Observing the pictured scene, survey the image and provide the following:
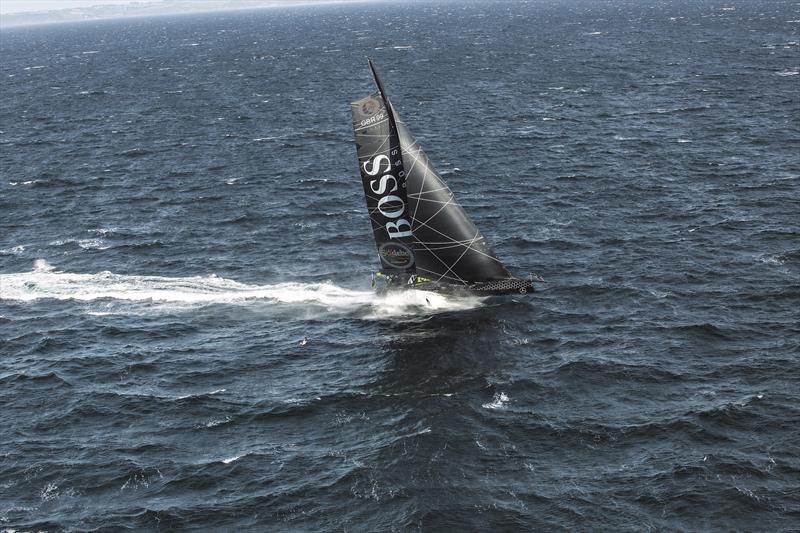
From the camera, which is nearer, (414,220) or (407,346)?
(407,346)

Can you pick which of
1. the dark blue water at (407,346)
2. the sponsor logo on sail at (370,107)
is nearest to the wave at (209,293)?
the dark blue water at (407,346)

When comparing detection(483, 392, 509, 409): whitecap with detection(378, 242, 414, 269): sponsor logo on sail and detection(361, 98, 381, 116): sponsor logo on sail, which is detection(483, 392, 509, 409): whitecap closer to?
detection(378, 242, 414, 269): sponsor logo on sail

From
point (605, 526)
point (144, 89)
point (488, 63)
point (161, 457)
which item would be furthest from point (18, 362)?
point (488, 63)

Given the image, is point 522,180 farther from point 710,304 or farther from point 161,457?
point 161,457

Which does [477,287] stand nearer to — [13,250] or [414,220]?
[414,220]

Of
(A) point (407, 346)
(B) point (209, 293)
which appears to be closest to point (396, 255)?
(A) point (407, 346)

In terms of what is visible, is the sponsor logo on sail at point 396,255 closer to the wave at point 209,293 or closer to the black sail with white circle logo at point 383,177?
the black sail with white circle logo at point 383,177
